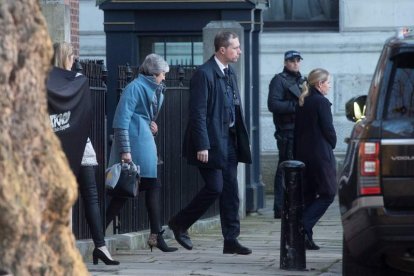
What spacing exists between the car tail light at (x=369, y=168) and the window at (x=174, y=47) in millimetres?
7750

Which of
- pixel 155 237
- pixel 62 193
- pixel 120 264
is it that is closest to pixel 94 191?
pixel 120 264

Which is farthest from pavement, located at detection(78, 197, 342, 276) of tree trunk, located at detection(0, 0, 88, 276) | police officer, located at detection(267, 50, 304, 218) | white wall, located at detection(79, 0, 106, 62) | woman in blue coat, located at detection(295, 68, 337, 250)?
white wall, located at detection(79, 0, 106, 62)

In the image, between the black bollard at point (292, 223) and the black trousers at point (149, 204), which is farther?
the black trousers at point (149, 204)

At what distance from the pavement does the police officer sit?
908 millimetres

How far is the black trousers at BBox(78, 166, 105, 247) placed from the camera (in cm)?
873

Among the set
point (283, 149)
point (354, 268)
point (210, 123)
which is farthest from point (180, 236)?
point (283, 149)

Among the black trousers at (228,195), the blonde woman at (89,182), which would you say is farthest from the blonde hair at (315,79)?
the blonde woman at (89,182)

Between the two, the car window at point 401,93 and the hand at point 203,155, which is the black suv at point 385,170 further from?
the hand at point 203,155

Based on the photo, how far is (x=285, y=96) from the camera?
536 inches

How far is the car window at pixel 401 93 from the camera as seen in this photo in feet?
21.8

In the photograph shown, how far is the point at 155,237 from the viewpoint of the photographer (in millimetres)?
10148

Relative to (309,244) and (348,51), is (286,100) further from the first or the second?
(348,51)

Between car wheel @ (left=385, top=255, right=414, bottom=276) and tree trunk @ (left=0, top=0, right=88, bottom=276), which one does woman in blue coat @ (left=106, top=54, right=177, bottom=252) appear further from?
tree trunk @ (left=0, top=0, right=88, bottom=276)

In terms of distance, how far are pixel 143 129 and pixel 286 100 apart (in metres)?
3.93
